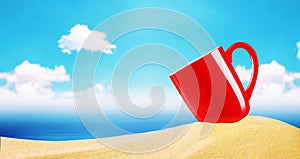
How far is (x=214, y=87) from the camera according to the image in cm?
135

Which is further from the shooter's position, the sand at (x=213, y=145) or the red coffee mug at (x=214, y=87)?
the sand at (x=213, y=145)

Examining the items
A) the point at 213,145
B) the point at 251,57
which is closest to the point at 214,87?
the point at 251,57

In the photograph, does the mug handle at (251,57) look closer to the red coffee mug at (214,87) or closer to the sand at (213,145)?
the red coffee mug at (214,87)

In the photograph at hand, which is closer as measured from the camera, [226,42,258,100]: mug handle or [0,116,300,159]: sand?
[226,42,258,100]: mug handle

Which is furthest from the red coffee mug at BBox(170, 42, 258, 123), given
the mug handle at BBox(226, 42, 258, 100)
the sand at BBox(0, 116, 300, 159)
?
the sand at BBox(0, 116, 300, 159)

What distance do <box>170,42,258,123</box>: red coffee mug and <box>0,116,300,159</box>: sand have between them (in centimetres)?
54

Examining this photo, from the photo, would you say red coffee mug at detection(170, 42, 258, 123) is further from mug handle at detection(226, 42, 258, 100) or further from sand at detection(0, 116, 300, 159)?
sand at detection(0, 116, 300, 159)

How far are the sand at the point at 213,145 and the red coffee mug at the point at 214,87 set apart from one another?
54cm

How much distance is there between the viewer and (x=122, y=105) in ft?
5.92

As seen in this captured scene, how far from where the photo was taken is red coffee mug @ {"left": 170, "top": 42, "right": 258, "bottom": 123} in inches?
53.1

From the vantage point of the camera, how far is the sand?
1.87 metres

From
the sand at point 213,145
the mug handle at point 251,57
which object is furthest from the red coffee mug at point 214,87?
the sand at point 213,145

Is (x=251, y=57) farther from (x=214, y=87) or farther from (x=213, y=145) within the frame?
(x=213, y=145)

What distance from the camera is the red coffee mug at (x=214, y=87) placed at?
4.42 feet
